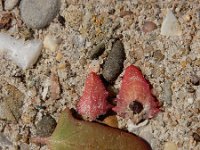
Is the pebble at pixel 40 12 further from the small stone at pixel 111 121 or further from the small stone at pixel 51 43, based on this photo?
the small stone at pixel 111 121

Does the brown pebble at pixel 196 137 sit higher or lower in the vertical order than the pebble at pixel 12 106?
lower

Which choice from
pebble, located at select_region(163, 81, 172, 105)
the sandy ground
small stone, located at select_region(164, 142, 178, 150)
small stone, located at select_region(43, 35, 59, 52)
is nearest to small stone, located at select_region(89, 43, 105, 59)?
the sandy ground

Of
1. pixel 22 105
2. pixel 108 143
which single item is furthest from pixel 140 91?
pixel 22 105

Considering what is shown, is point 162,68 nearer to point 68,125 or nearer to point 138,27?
point 138,27

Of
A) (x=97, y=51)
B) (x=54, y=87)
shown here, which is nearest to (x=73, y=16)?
(x=97, y=51)

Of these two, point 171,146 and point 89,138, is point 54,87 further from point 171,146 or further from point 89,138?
point 171,146

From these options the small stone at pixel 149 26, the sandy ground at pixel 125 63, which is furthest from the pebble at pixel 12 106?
the small stone at pixel 149 26
